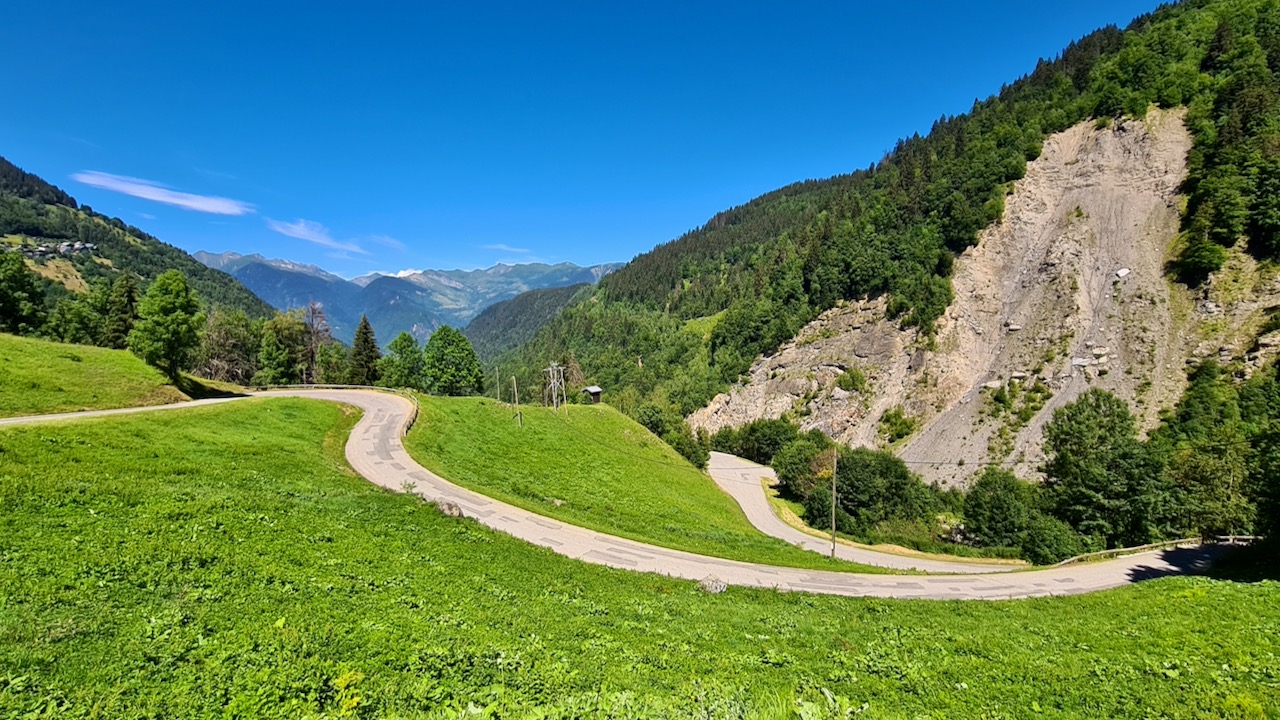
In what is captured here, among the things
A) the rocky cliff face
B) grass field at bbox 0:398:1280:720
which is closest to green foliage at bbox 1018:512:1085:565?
the rocky cliff face

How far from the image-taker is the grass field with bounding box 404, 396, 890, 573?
30.3 metres

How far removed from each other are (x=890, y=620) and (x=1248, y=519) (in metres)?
46.6

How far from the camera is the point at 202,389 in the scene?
1617 inches

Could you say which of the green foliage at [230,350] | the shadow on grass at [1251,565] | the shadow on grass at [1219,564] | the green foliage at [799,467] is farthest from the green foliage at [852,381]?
the green foliage at [230,350]

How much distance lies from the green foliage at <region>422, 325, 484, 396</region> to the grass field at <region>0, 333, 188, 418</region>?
4015 centimetres

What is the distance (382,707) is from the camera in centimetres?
739

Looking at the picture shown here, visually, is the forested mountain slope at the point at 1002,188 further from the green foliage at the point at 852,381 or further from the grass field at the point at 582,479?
the grass field at the point at 582,479

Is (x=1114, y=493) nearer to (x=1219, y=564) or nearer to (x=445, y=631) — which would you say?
(x=1219, y=564)

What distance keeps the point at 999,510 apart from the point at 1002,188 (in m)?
66.8

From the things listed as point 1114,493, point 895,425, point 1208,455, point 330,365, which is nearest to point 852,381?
point 895,425

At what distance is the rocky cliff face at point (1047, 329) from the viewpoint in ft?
205

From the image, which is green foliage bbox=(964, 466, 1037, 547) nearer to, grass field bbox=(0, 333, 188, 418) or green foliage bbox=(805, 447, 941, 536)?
green foliage bbox=(805, 447, 941, 536)

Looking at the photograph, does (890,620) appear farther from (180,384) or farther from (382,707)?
(180,384)

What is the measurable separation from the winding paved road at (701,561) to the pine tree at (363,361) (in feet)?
133
